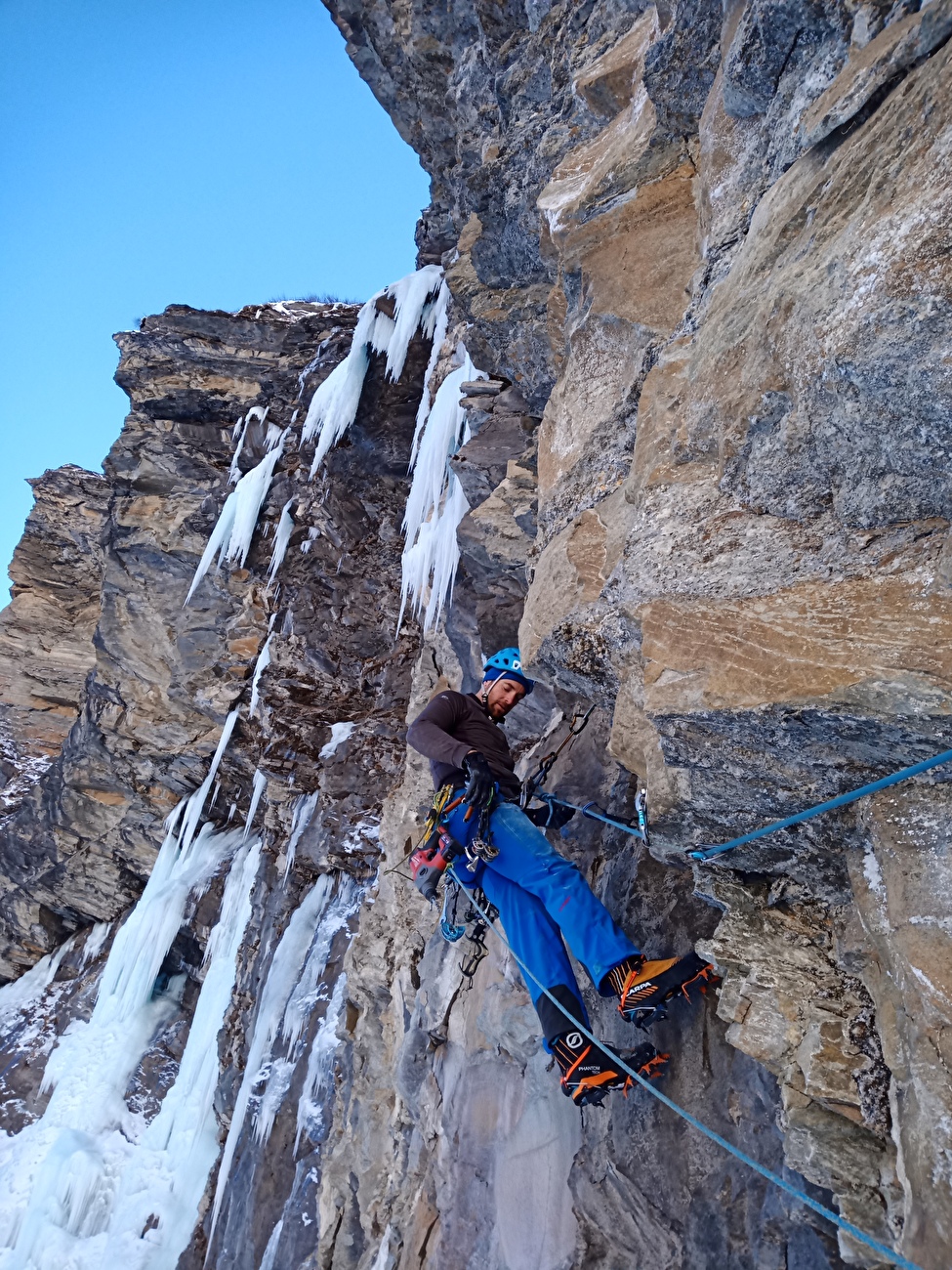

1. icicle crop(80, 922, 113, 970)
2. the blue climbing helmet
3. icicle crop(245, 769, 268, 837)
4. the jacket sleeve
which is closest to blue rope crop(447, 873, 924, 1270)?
the jacket sleeve

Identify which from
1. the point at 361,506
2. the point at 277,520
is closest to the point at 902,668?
the point at 361,506

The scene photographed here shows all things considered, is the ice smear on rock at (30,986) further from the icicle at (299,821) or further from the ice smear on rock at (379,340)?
the ice smear on rock at (379,340)

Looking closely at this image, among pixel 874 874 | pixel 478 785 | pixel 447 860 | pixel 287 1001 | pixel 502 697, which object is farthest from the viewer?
pixel 287 1001

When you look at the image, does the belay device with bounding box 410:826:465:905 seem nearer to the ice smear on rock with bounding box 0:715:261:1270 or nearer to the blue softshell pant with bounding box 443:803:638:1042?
the blue softshell pant with bounding box 443:803:638:1042

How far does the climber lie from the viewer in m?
2.16

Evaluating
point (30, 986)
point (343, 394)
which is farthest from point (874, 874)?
point (30, 986)

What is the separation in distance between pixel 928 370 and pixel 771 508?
48 centimetres

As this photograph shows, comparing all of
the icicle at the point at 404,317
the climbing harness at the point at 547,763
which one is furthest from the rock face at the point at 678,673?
the icicle at the point at 404,317

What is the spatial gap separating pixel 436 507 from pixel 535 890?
15.5ft

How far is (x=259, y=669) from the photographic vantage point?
27.5ft

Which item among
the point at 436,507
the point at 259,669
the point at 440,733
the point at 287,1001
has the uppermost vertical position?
the point at 436,507

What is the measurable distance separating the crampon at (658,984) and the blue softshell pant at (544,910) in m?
0.09

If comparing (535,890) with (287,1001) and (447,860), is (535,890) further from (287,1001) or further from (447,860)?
(287,1001)

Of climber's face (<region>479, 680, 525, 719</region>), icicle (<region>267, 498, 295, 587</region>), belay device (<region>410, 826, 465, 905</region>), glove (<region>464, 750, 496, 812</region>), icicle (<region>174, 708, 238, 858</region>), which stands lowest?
belay device (<region>410, 826, 465, 905</region>)
